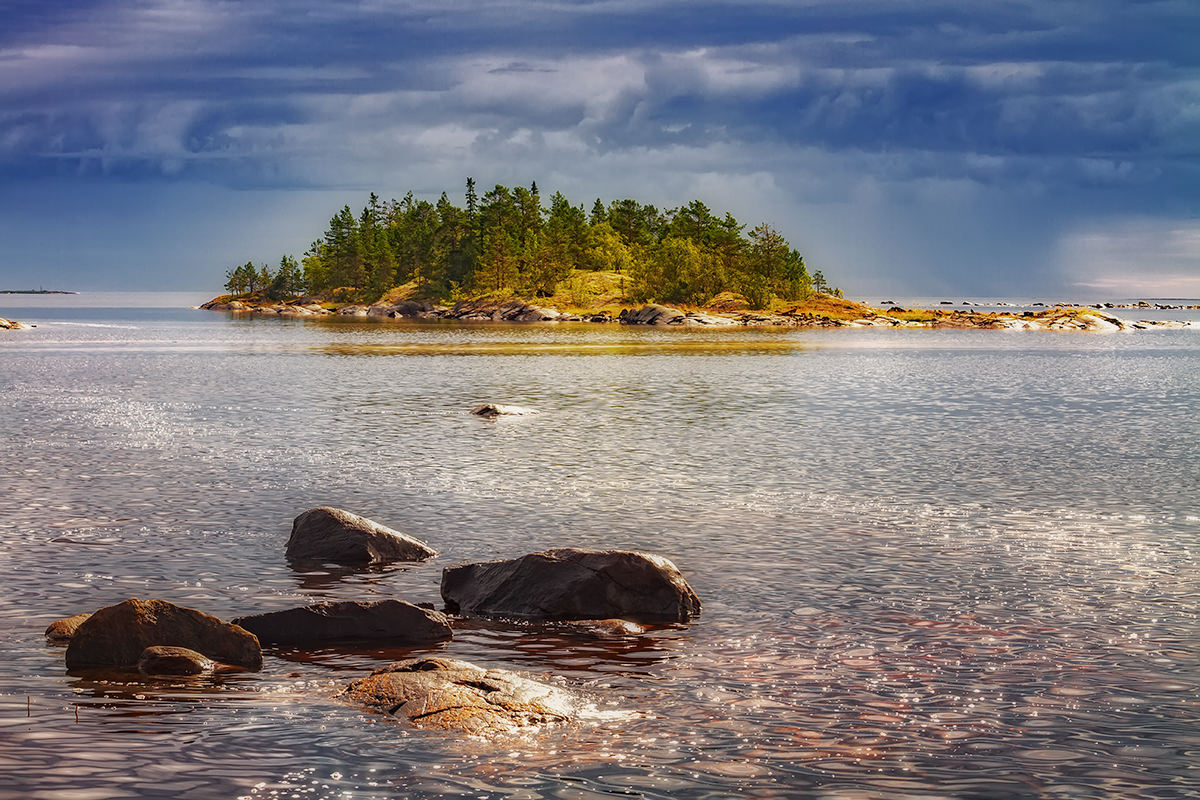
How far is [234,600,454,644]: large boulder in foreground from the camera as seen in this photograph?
19266mm

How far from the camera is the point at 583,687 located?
56.0 ft

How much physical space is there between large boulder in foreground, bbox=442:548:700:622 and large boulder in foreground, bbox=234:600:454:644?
2089 millimetres

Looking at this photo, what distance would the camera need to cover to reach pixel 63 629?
1923cm

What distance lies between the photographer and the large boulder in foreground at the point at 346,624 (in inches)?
758

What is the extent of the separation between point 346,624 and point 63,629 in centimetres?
469

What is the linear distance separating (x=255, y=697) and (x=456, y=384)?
64.5m

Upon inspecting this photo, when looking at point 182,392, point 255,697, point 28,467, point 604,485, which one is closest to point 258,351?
point 182,392

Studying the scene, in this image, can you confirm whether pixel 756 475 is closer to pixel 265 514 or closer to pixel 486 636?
pixel 265 514

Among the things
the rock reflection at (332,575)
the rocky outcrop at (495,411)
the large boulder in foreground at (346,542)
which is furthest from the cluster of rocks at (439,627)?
the rocky outcrop at (495,411)

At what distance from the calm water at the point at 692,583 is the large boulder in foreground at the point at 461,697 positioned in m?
0.39

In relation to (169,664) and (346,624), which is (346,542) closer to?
(346,624)

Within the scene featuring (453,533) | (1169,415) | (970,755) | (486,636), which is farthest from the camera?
(1169,415)

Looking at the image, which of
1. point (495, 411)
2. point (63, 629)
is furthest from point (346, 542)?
point (495, 411)

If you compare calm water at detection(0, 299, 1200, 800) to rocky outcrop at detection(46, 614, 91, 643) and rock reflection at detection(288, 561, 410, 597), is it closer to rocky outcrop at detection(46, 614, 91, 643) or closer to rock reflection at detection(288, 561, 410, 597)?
rock reflection at detection(288, 561, 410, 597)
